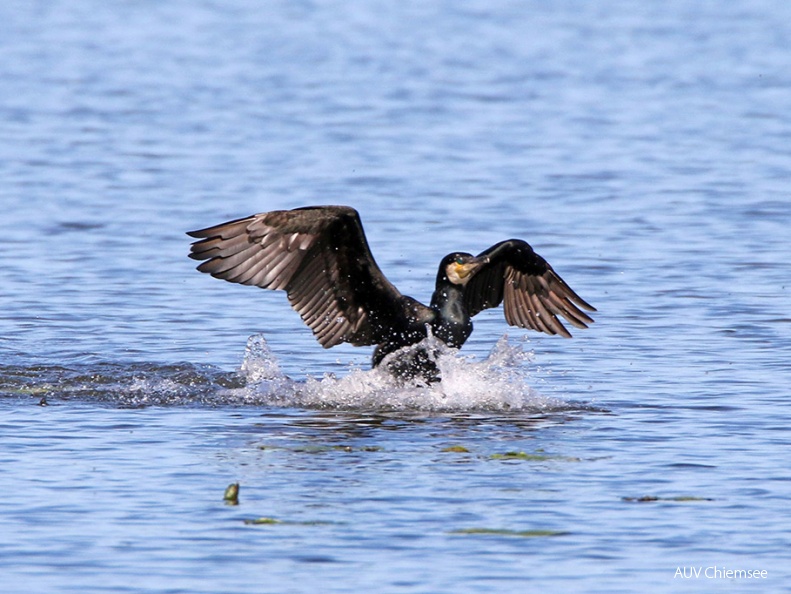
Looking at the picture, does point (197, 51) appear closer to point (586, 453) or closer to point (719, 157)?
point (719, 157)

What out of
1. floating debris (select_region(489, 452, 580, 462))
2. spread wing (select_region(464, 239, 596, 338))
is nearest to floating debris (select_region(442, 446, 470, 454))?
floating debris (select_region(489, 452, 580, 462))

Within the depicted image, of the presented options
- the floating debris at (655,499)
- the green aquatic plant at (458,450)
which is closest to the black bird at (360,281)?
the green aquatic plant at (458,450)

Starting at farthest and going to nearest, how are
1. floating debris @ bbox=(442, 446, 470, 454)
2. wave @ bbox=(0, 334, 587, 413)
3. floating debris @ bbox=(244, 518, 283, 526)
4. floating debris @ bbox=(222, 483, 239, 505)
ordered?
wave @ bbox=(0, 334, 587, 413) < floating debris @ bbox=(442, 446, 470, 454) < floating debris @ bbox=(222, 483, 239, 505) < floating debris @ bbox=(244, 518, 283, 526)

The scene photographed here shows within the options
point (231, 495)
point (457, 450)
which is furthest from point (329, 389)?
point (231, 495)

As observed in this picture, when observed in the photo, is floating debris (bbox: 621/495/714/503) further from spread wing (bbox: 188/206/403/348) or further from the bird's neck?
spread wing (bbox: 188/206/403/348)

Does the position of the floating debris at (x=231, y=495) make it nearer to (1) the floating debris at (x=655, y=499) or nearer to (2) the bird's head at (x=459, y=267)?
(1) the floating debris at (x=655, y=499)

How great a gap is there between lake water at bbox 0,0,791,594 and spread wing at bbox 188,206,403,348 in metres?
0.37

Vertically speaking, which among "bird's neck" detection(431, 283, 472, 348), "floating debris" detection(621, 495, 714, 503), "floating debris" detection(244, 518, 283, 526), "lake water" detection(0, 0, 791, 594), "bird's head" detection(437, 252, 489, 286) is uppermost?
"bird's head" detection(437, 252, 489, 286)

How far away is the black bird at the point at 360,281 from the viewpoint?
9.08 meters

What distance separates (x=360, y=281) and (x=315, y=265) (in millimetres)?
270

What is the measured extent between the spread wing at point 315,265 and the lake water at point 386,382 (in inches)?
14.5

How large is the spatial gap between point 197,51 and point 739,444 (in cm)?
2332

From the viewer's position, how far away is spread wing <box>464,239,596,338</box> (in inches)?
384

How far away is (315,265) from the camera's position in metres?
9.30
